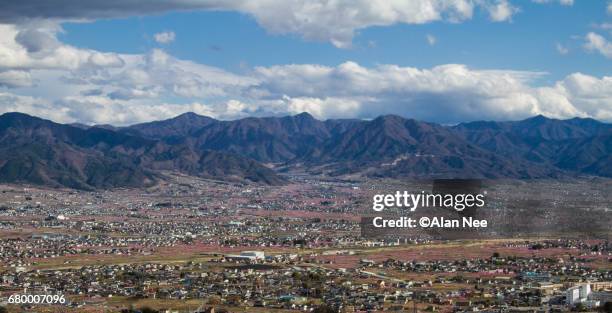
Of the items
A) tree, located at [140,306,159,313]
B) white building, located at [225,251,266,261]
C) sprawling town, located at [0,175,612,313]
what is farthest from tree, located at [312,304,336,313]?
white building, located at [225,251,266,261]

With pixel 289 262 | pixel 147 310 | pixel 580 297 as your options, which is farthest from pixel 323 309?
pixel 289 262

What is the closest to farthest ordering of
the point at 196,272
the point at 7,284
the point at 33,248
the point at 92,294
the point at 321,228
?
1. the point at 92,294
2. the point at 7,284
3. the point at 196,272
4. the point at 33,248
5. the point at 321,228

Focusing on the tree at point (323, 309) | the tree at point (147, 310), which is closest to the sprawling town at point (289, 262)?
the tree at point (323, 309)

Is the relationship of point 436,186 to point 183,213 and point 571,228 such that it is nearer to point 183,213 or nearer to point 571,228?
point 571,228

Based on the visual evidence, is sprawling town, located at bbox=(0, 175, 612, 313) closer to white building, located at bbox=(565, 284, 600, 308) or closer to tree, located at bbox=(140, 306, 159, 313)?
white building, located at bbox=(565, 284, 600, 308)

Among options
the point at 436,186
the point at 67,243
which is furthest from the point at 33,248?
the point at 436,186

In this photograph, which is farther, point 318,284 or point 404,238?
point 404,238

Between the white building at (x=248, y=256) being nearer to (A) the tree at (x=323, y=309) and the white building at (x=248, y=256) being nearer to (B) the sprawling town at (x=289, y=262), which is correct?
(B) the sprawling town at (x=289, y=262)

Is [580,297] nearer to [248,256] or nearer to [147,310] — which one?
[147,310]

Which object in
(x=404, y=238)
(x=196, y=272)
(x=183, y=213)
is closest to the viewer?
(x=196, y=272)
